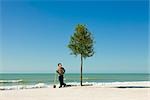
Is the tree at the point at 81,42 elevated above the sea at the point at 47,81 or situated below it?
above

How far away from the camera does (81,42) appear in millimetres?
32500

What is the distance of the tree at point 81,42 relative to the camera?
1272 inches

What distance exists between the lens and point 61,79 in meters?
30.1

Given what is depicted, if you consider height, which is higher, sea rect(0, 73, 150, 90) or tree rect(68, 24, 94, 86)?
tree rect(68, 24, 94, 86)

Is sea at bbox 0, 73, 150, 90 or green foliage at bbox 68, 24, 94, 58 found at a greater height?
green foliage at bbox 68, 24, 94, 58

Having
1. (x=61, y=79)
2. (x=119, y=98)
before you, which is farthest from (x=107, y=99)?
(x=61, y=79)

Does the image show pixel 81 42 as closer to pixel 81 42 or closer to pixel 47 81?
pixel 81 42

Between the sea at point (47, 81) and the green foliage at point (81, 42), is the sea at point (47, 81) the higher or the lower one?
the lower one

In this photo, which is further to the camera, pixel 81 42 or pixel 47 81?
pixel 47 81

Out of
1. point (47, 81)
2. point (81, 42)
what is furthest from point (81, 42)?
point (47, 81)

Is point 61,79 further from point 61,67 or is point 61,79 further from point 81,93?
point 81,93

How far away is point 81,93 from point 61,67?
6889mm

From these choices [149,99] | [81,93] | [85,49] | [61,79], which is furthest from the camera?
[85,49]

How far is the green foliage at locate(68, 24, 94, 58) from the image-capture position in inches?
1272
